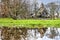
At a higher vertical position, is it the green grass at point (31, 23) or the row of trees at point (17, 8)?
the row of trees at point (17, 8)

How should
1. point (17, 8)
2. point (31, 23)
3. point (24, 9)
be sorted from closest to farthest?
point (31, 23) < point (24, 9) < point (17, 8)

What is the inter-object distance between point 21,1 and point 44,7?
1.00 meters

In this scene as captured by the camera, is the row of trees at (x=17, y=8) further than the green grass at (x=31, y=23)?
Yes

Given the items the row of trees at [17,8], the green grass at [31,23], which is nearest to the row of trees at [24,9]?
the row of trees at [17,8]

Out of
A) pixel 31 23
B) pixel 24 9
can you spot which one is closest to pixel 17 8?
pixel 24 9

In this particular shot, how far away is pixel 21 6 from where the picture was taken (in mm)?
11539

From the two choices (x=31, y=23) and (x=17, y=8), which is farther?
(x=17, y=8)

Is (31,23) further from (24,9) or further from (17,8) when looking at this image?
(17,8)

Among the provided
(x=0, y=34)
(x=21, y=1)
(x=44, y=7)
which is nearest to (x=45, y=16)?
(x=44, y=7)

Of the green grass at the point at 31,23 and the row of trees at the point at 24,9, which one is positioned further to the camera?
the row of trees at the point at 24,9

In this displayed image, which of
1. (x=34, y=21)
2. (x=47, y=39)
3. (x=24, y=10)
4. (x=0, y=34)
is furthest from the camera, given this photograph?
(x=24, y=10)

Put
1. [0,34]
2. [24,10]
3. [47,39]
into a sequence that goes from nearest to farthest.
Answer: [47,39]
[0,34]
[24,10]

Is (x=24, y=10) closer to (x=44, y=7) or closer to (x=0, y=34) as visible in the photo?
(x=44, y=7)

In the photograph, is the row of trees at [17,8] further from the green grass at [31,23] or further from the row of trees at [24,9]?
the green grass at [31,23]
